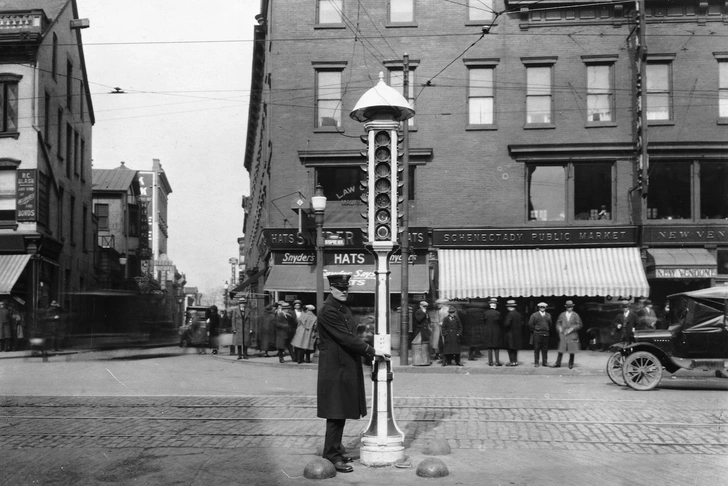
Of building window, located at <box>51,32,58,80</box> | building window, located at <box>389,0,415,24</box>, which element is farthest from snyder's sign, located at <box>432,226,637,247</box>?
building window, located at <box>51,32,58,80</box>

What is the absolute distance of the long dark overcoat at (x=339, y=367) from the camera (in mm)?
7145

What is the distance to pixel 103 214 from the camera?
52500mm

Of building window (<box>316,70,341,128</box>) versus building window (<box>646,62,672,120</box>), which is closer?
building window (<box>646,62,672,120</box>)

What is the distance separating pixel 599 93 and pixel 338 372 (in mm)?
21539

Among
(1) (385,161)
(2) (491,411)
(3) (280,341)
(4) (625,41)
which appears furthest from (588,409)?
(4) (625,41)

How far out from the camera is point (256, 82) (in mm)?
40125

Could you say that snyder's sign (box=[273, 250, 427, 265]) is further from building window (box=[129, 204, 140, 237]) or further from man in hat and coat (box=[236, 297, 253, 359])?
building window (box=[129, 204, 140, 237])

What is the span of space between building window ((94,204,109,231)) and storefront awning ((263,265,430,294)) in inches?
1137

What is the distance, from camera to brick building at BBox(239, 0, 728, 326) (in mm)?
25312

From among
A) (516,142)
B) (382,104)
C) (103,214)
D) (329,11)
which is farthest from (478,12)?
(103,214)

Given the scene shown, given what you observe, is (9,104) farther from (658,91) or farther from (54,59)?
(658,91)

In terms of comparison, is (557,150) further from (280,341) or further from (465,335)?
(280,341)

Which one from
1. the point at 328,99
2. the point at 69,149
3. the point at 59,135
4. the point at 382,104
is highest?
the point at 328,99

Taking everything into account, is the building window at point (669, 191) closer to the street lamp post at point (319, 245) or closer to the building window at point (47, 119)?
the street lamp post at point (319, 245)
